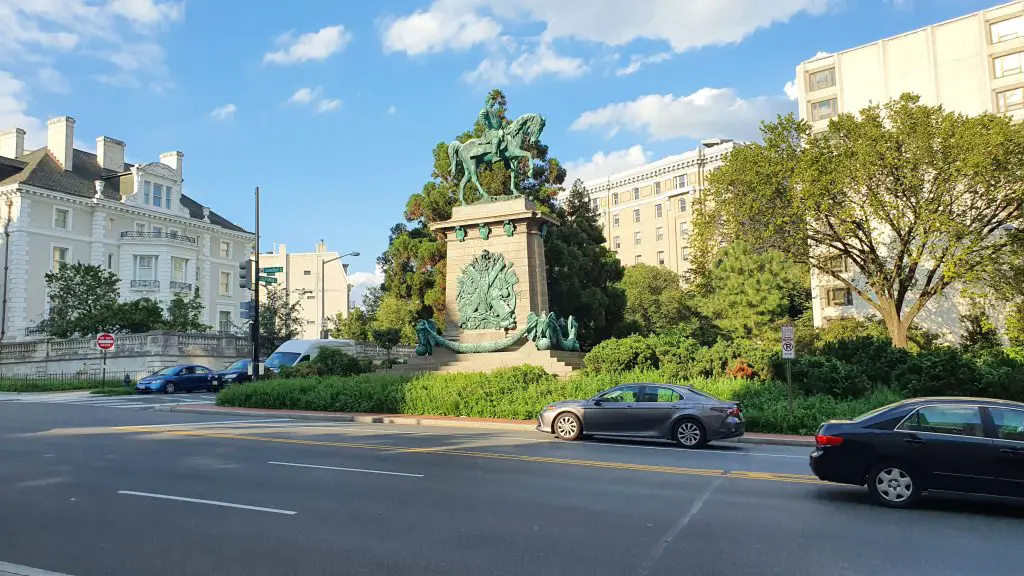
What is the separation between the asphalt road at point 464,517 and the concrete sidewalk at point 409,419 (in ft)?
7.84

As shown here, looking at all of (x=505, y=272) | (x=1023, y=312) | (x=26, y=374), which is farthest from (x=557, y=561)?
(x=26, y=374)

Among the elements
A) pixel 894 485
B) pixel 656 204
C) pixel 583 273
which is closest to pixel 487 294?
pixel 583 273

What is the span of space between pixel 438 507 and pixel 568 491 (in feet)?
6.13

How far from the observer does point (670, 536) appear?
268 inches

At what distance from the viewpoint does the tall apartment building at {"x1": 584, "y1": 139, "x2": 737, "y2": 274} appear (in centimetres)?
8600

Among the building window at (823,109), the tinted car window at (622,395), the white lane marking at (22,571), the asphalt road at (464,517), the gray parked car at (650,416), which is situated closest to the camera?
the white lane marking at (22,571)

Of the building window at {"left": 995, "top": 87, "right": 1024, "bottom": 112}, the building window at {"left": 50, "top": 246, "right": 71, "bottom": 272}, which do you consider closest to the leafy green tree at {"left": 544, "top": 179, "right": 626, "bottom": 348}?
the building window at {"left": 995, "top": 87, "right": 1024, "bottom": 112}

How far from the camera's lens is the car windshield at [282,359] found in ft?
109

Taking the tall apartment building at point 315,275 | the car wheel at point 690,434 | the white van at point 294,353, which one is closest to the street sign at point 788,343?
the car wheel at point 690,434

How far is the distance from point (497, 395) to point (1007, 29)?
5338cm

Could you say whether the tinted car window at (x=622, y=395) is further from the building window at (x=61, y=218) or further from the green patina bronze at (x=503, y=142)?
Result: the building window at (x=61, y=218)

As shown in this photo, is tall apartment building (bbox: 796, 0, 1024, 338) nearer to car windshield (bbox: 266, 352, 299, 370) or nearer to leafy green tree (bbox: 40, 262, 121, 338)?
car windshield (bbox: 266, 352, 299, 370)

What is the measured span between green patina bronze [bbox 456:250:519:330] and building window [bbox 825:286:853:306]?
Result: 140ft

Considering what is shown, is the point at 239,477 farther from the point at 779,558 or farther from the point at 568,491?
the point at 779,558
